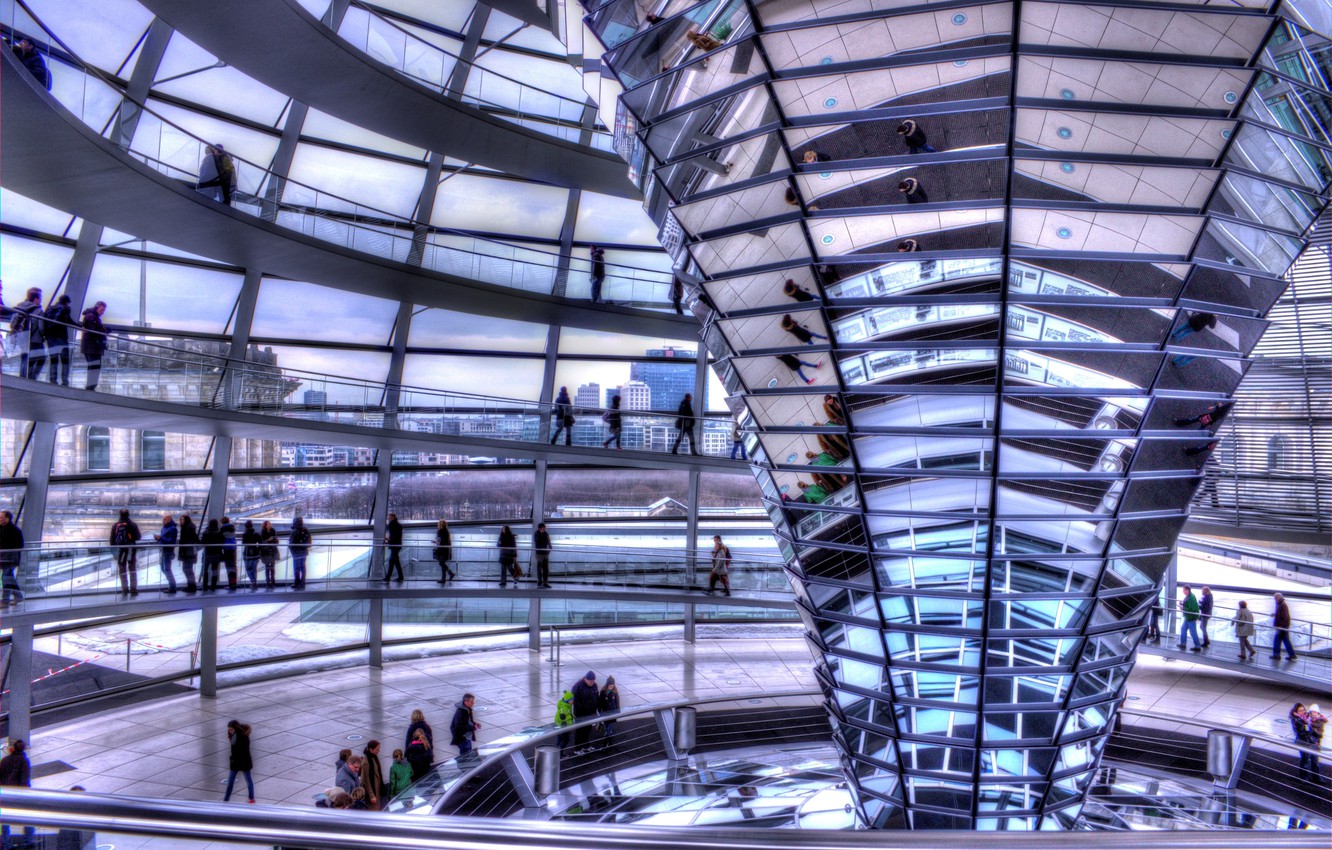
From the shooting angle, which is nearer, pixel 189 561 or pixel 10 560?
pixel 10 560

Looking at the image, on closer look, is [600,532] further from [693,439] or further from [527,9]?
[527,9]

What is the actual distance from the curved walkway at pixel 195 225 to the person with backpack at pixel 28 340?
2213 millimetres

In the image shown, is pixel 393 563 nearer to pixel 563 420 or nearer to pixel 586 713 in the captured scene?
pixel 563 420

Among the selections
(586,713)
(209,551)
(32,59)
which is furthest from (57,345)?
(586,713)

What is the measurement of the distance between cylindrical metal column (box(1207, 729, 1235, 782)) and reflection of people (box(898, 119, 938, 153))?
12523 millimetres

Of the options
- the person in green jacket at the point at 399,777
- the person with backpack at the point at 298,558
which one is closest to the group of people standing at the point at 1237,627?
the person in green jacket at the point at 399,777

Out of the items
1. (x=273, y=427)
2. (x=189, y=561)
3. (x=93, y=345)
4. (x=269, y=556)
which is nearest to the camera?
(x=93, y=345)

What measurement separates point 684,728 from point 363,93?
14.0m

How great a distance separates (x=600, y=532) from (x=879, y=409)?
45.7 ft

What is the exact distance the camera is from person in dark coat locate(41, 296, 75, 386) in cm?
1393

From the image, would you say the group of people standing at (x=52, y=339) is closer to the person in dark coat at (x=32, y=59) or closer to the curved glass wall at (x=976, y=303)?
the person in dark coat at (x=32, y=59)

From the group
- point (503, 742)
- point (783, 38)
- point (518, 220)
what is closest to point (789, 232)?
point (783, 38)

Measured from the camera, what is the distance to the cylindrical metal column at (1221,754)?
53.5 feet

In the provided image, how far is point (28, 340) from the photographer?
1352 centimetres
